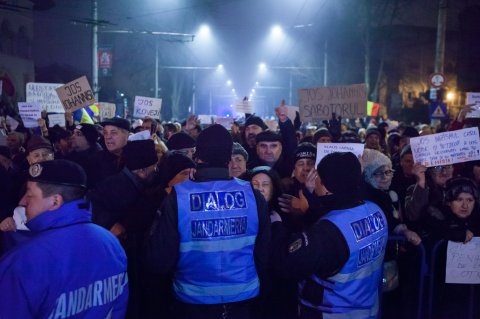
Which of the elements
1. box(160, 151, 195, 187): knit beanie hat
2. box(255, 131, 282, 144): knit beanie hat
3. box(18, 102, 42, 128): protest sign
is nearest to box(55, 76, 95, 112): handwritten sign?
box(18, 102, 42, 128): protest sign

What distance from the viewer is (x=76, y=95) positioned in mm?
9781

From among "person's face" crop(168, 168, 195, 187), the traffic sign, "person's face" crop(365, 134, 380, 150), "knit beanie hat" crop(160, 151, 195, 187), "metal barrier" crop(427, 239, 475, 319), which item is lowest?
"metal barrier" crop(427, 239, 475, 319)

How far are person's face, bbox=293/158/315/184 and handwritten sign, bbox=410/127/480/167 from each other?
3.82 ft

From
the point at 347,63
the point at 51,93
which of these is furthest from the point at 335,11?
the point at 51,93

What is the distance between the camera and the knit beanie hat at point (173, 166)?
15.1ft

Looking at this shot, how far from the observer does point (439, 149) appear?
5.65 metres

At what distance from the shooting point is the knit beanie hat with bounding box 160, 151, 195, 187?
4.62 metres

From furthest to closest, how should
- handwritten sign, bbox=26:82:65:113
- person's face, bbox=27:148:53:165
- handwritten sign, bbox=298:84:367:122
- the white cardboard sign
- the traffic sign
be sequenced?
the traffic sign
the white cardboard sign
handwritten sign, bbox=26:82:65:113
handwritten sign, bbox=298:84:367:122
person's face, bbox=27:148:53:165

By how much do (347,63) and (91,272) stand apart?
48560mm

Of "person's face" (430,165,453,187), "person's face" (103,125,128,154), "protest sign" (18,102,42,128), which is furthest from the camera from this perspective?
"protest sign" (18,102,42,128)

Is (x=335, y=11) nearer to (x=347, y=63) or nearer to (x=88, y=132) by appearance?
(x=347, y=63)

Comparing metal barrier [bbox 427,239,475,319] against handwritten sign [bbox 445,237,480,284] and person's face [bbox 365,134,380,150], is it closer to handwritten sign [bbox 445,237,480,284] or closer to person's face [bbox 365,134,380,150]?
handwritten sign [bbox 445,237,480,284]

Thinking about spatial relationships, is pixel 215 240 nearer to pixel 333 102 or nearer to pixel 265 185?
pixel 265 185

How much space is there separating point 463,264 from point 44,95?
10950mm
